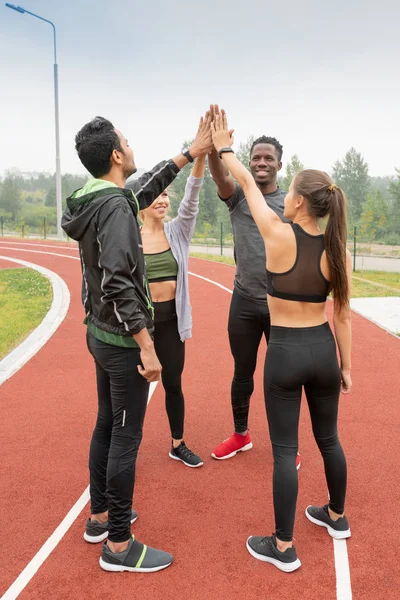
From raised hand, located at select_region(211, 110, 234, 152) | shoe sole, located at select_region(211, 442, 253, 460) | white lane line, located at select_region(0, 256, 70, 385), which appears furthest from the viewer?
white lane line, located at select_region(0, 256, 70, 385)

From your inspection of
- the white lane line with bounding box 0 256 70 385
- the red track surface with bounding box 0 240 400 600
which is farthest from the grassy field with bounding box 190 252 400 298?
the white lane line with bounding box 0 256 70 385

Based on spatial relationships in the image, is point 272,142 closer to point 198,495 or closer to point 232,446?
Result: point 232,446

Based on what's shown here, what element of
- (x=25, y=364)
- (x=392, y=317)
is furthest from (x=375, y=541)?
(x=392, y=317)

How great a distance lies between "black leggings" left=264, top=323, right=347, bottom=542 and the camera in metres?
2.72

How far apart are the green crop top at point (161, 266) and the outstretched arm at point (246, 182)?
1.05 meters

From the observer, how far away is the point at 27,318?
9570 mm

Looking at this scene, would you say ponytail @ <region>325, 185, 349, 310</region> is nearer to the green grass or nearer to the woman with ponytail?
the woman with ponytail

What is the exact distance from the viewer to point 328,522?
319 centimetres

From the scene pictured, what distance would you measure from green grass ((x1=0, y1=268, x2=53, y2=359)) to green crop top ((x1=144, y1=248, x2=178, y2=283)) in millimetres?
4268

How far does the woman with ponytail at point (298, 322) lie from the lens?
2.60 m

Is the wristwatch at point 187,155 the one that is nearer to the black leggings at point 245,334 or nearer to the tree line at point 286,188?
the black leggings at point 245,334

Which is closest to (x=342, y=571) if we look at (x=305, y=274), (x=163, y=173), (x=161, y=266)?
(x=305, y=274)

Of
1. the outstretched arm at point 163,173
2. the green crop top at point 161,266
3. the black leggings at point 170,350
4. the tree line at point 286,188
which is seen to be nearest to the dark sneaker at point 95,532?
the black leggings at point 170,350

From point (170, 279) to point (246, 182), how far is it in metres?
1.31
